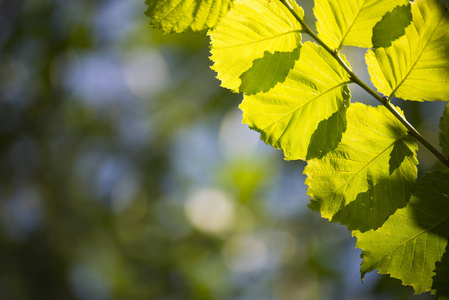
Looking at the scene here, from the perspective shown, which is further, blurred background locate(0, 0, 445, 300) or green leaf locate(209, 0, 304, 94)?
blurred background locate(0, 0, 445, 300)

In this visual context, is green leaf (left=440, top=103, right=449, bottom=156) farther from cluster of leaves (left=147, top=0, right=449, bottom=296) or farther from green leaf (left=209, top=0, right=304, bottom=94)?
green leaf (left=209, top=0, right=304, bottom=94)

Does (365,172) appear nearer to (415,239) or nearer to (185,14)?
(415,239)

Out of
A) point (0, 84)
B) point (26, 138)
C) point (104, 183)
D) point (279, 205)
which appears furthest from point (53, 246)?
point (279, 205)

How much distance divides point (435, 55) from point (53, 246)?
462cm

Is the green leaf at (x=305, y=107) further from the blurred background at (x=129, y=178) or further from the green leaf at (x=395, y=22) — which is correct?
the blurred background at (x=129, y=178)

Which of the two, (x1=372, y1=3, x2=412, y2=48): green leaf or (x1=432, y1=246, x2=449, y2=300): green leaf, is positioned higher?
(x1=372, y1=3, x2=412, y2=48): green leaf

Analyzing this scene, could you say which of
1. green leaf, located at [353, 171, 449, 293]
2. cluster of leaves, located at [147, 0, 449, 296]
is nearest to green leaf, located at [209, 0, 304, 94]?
cluster of leaves, located at [147, 0, 449, 296]

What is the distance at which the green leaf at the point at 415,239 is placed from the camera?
1.43ft

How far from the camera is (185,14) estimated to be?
1.11 feet

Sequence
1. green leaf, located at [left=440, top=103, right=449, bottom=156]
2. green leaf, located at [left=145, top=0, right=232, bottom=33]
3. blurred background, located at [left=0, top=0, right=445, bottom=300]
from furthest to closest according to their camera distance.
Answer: blurred background, located at [left=0, top=0, right=445, bottom=300]
green leaf, located at [left=440, top=103, right=449, bottom=156]
green leaf, located at [left=145, top=0, right=232, bottom=33]

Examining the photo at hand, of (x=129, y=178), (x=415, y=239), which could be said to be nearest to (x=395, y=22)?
(x=415, y=239)

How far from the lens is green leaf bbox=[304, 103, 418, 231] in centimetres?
43

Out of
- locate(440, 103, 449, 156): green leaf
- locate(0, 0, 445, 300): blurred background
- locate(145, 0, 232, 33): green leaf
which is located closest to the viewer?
locate(145, 0, 232, 33): green leaf

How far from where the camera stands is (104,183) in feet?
15.4
